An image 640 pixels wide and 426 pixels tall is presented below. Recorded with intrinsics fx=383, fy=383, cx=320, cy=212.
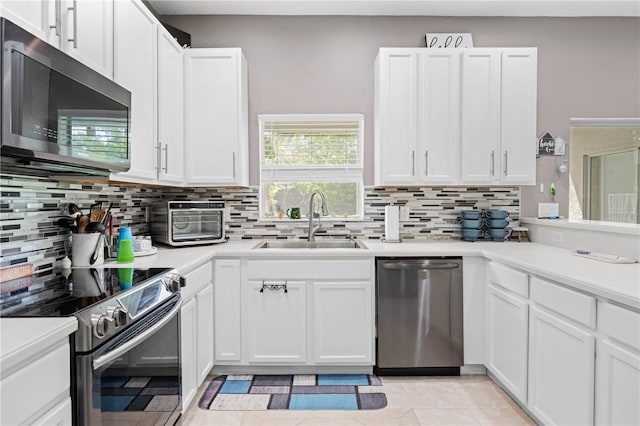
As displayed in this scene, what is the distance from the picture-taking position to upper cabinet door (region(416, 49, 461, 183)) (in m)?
2.84

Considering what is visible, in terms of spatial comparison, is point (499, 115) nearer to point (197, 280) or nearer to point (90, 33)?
point (197, 280)

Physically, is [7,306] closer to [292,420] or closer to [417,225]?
[292,420]

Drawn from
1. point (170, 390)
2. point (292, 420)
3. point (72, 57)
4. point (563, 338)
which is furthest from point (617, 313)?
point (72, 57)

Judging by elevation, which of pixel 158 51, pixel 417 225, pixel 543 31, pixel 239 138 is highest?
pixel 543 31

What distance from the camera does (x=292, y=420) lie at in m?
2.13

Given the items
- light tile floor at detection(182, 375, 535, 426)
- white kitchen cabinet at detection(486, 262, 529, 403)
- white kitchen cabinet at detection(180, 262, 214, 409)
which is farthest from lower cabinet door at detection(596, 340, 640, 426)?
white kitchen cabinet at detection(180, 262, 214, 409)

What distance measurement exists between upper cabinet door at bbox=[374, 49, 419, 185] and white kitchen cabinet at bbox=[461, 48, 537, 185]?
0.38 meters

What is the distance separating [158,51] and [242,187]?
115 centimetres

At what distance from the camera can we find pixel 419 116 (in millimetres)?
2859

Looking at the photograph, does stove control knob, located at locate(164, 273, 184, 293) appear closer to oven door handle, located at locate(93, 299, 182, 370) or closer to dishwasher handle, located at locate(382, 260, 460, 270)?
oven door handle, located at locate(93, 299, 182, 370)

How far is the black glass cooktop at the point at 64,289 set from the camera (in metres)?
1.17

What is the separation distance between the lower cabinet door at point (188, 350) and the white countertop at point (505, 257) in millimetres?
230

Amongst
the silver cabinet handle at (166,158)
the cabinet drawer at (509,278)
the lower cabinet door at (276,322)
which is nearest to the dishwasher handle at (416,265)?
the cabinet drawer at (509,278)

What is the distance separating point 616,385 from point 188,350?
6.34 feet
